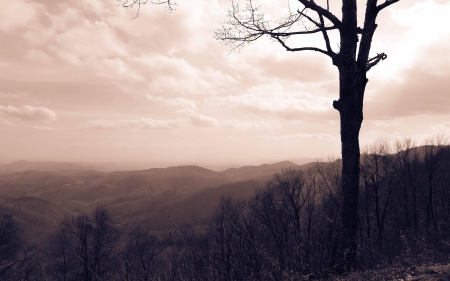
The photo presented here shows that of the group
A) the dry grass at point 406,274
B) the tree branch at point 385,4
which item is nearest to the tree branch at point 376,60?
the tree branch at point 385,4

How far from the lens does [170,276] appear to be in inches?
148

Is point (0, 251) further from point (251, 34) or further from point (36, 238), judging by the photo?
point (36, 238)

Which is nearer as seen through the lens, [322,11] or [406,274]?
[406,274]

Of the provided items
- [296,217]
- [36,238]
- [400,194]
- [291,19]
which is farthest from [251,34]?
[36,238]

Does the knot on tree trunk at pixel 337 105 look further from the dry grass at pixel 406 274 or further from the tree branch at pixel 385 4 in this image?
the dry grass at pixel 406 274

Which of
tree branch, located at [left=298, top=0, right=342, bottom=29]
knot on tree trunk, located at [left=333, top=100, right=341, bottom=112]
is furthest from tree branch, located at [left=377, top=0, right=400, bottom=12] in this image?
knot on tree trunk, located at [left=333, top=100, right=341, bottom=112]

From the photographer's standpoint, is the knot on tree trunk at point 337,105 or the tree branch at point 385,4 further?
the knot on tree trunk at point 337,105

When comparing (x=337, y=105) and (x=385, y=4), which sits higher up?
(x=385, y=4)

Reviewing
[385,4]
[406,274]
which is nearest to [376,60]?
[385,4]

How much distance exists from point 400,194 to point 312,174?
13.5 m

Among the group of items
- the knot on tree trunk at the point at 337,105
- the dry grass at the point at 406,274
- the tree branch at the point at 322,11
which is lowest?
the dry grass at the point at 406,274

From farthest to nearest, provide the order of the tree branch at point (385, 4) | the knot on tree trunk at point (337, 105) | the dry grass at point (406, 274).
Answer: the knot on tree trunk at point (337, 105), the tree branch at point (385, 4), the dry grass at point (406, 274)

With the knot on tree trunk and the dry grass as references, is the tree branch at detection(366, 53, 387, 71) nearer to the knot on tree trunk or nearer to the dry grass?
the knot on tree trunk

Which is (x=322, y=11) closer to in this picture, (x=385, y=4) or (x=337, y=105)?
(x=385, y=4)
